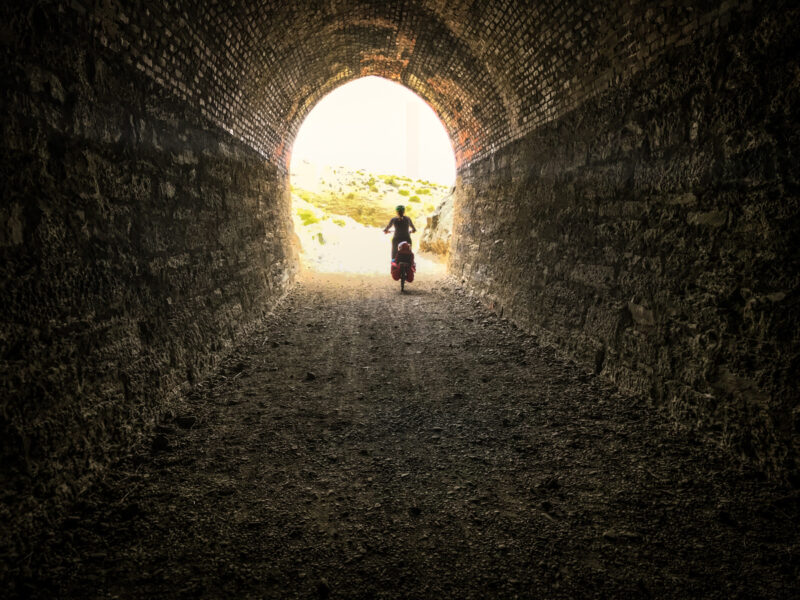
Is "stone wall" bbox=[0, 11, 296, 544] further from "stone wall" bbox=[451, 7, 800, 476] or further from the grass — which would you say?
the grass

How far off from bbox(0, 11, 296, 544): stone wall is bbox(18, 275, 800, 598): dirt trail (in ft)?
1.18

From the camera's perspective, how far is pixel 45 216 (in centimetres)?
227

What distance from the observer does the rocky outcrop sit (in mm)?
15570

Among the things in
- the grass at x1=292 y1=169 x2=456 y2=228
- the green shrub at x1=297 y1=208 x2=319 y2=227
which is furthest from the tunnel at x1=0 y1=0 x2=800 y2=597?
the grass at x1=292 y1=169 x2=456 y2=228

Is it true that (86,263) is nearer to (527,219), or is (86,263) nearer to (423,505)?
(423,505)

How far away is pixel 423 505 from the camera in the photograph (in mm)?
2391

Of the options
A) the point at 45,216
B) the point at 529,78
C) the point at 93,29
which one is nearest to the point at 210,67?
the point at 93,29

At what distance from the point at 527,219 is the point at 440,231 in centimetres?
1013

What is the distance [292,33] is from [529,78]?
12.0 feet

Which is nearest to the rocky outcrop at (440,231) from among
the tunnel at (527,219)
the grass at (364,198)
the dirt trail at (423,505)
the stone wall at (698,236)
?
the tunnel at (527,219)

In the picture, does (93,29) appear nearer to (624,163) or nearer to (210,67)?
(210,67)

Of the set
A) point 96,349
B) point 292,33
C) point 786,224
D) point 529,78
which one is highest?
point 292,33

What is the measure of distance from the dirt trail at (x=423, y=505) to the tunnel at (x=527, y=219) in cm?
9

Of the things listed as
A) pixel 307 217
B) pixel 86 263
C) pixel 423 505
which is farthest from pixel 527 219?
pixel 307 217
